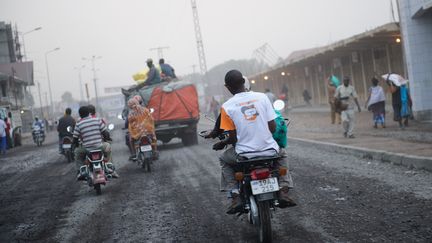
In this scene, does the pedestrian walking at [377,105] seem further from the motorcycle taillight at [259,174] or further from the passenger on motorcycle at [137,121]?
the motorcycle taillight at [259,174]

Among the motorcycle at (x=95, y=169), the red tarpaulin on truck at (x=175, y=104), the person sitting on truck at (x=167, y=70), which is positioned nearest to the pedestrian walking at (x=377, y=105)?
the red tarpaulin on truck at (x=175, y=104)

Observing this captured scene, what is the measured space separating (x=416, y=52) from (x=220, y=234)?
1425 cm

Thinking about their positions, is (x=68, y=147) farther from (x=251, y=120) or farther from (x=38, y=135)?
(x=38, y=135)

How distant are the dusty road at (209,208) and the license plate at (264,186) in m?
0.60

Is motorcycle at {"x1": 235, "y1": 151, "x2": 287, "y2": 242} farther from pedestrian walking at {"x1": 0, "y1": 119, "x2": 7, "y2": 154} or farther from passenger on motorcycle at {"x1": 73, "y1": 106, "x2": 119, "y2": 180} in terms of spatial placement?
pedestrian walking at {"x1": 0, "y1": 119, "x2": 7, "y2": 154}

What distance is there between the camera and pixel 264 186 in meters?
4.99

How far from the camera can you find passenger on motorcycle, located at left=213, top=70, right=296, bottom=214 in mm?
5188

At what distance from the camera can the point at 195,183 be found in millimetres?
9375

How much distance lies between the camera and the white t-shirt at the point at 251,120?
5.19 metres

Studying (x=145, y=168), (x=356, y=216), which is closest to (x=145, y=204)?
(x=356, y=216)

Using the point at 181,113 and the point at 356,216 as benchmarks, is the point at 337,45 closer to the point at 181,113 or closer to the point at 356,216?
the point at 181,113

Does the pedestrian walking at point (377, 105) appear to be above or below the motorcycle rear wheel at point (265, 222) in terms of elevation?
above

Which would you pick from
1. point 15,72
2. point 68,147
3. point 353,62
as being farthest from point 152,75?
point 15,72

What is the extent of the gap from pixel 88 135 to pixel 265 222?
210 inches
